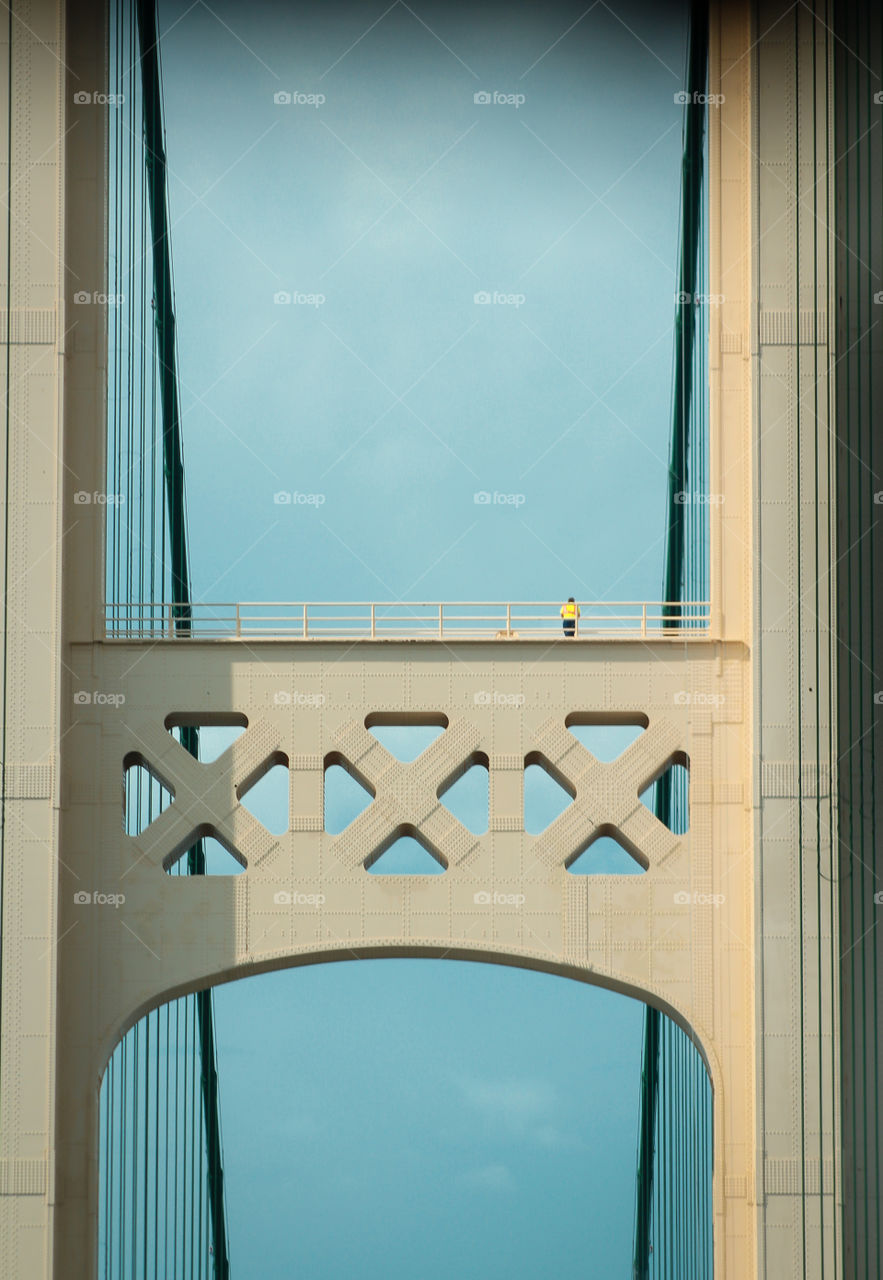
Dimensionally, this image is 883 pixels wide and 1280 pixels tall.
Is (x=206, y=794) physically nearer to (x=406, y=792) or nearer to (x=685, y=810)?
(x=406, y=792)

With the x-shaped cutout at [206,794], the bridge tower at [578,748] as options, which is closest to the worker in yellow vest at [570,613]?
the bridge tower at [578,748]

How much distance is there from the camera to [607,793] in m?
23.7

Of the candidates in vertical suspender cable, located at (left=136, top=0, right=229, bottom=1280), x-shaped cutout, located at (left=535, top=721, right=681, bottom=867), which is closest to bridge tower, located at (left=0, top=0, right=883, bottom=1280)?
x-shaped cutout, located at (left=535, top=721, right=681, bottom=867)

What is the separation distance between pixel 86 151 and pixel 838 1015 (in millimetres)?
13155

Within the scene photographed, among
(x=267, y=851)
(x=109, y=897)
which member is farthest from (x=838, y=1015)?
(x=109, y=897)

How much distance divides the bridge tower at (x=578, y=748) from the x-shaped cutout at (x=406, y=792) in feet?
0.12

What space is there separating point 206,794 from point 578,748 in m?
4.28

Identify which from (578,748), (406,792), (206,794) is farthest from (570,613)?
(206,794)

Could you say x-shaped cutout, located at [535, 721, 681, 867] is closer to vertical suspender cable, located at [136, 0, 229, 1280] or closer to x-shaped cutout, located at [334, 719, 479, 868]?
x-shaped cutout, located at [334, 719, 479, 868]

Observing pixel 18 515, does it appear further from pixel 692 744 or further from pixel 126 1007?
pixel 692 744

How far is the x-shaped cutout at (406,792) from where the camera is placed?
23.5m

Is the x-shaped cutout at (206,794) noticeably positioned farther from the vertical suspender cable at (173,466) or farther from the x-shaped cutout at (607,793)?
the vertical suspender cable at (173,466)

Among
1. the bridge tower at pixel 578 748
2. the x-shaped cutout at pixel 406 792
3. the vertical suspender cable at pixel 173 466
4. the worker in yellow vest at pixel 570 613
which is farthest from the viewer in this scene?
the vertical suspender cable at pixel 173 466

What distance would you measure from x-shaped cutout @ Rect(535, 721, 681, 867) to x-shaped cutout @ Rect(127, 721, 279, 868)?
10.4 ft
